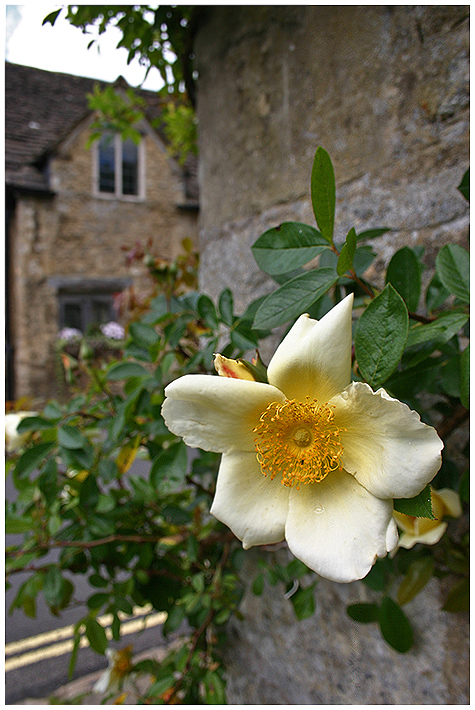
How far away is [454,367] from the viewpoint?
2.33 feet

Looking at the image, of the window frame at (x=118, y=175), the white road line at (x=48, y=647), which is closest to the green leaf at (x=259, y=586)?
the white road line at (x=48, y=647)

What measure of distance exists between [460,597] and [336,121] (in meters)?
1.12

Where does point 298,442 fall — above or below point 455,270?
below

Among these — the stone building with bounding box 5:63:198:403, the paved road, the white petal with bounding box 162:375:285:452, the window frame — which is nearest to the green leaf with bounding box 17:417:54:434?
the white petal with bounding box 162:375:285:452

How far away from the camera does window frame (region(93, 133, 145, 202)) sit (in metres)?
8.80

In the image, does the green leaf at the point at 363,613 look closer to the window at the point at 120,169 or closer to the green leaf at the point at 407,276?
the green leaf at the point at 407,276

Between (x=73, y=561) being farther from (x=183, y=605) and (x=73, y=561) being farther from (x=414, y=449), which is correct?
(x=414, y=449)

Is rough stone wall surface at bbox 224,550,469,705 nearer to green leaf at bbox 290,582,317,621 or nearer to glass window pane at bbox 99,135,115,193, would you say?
green leaf at bbox 290,582,317,621

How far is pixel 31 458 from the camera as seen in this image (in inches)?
38.4

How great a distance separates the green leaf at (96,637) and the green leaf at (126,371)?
670 millimetres

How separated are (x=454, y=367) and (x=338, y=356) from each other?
32 centimetres

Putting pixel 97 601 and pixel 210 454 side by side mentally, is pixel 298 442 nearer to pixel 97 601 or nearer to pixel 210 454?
pixel 210 454

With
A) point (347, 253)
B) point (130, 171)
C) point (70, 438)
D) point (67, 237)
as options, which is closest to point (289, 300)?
point (347, 253)

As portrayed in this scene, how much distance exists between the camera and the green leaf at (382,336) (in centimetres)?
50
